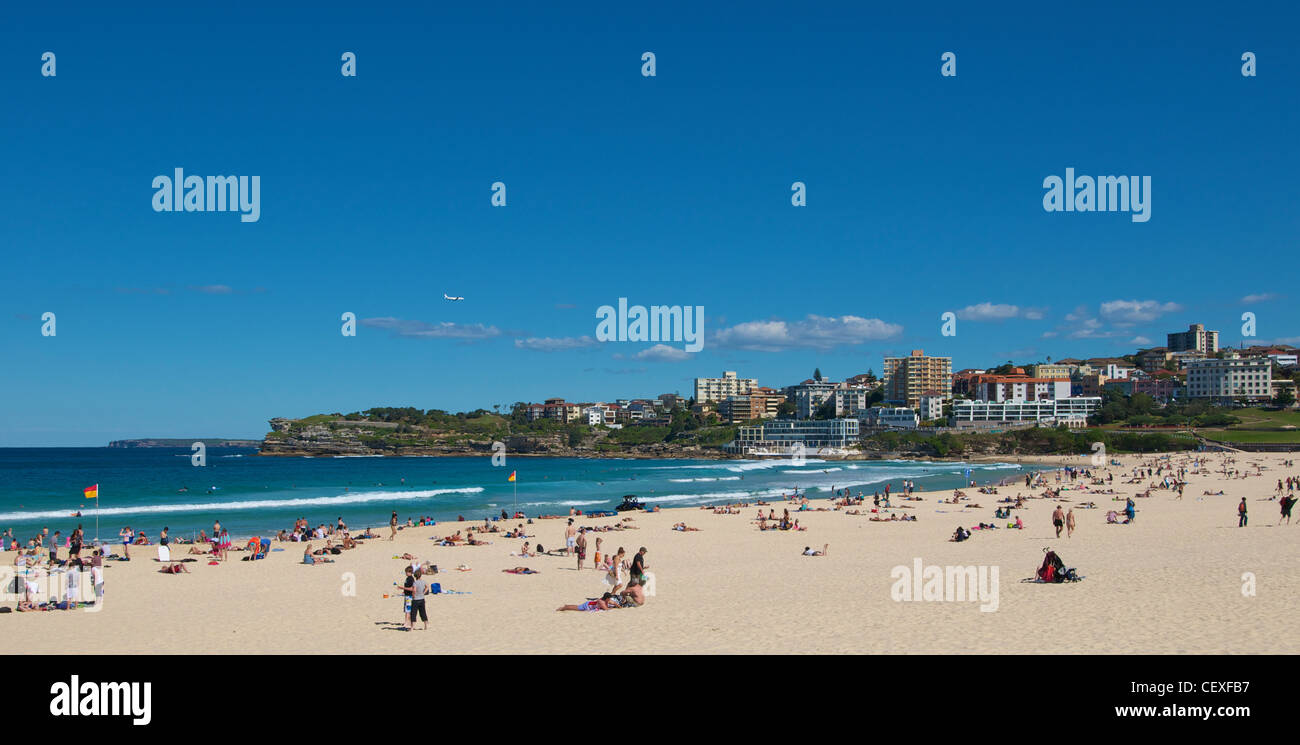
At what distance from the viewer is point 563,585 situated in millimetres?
17516

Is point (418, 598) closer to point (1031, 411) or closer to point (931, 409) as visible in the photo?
point (1031, 411)

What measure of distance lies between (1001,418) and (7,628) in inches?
5611

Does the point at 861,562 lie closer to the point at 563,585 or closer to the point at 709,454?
the point at 563,585

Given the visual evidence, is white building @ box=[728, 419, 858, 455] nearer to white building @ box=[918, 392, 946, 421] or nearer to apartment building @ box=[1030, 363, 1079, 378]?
white building @ box=[918, 392, 946, 421]

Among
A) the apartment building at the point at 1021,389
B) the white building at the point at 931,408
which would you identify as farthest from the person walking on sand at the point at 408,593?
the white building at the point at 931,408

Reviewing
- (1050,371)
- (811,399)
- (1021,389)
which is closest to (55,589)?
(1021,389)

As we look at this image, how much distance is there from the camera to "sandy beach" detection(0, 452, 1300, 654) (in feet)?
36.9

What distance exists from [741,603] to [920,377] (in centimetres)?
17792

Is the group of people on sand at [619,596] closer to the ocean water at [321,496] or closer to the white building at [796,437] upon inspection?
the ocean water at [321,496]

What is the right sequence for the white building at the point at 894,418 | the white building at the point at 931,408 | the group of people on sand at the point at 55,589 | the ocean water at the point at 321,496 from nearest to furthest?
the group of people on sand at the point at 55,589, the ocean water at the point at 321,496, the white building at the point at 894,418, the white building at the point at 931,408

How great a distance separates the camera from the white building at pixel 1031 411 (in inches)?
5467

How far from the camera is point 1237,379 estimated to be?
142 m

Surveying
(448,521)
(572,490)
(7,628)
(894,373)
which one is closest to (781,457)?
(894,373)

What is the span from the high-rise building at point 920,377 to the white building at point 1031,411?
38.4 metres
